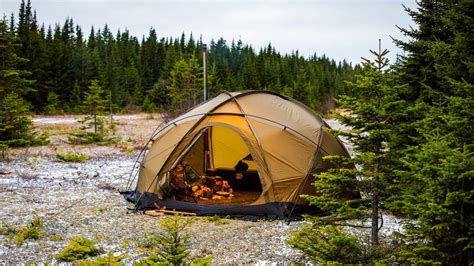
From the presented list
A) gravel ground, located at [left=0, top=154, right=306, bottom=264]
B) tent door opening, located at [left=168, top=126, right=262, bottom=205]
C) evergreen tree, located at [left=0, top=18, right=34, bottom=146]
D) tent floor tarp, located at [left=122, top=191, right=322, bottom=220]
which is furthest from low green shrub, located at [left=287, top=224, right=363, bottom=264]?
evergreen tree, located at [left=0, top=18, right=34, bottom=146]

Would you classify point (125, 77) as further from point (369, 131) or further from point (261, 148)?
point (369, 131)

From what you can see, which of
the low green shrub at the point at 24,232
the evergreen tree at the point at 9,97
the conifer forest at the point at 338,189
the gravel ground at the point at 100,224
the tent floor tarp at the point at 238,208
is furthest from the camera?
the evergreen tree at the point at 9,97

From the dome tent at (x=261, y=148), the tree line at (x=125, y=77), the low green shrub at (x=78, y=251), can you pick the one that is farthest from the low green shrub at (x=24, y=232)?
the tree line at (x=125, y=77)

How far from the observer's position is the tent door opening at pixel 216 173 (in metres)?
11.2

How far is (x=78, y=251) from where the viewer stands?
6766 millimetres

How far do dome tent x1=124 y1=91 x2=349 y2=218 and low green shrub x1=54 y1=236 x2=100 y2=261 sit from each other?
3.01 metres

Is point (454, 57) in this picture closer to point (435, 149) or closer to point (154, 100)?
point (435, 149)

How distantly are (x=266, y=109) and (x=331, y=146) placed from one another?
185 centimetres

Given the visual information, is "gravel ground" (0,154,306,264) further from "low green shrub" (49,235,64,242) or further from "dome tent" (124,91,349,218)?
"dome tent" (124,91,349,218)

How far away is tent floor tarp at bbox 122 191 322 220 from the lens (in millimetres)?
9242

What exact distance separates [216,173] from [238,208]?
3.58 m

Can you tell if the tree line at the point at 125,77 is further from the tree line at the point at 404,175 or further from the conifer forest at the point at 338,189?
the tree line at the point at 404,175

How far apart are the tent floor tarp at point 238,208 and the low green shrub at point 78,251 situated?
2.95 meters

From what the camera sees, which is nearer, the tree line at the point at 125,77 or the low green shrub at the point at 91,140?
the low green shrub at the point at 91,140
